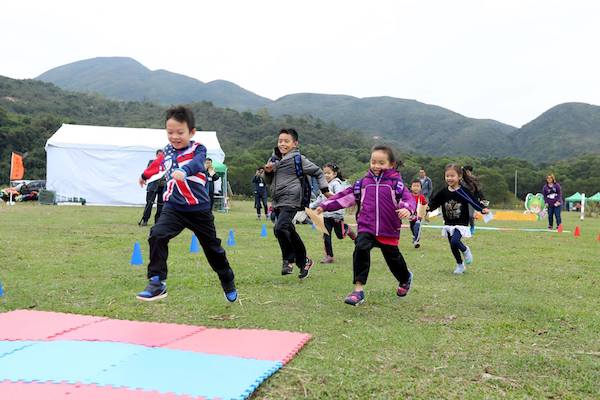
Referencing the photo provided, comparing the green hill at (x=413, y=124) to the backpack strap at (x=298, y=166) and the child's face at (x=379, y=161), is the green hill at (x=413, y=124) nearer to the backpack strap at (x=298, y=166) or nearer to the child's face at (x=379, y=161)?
the backpack strap at (x=298, y=166)

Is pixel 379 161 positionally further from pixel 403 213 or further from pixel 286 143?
pixel 286 143

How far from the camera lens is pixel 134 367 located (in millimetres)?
3316

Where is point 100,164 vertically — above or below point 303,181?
above

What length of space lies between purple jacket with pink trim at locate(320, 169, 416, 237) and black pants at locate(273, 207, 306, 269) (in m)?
1.48

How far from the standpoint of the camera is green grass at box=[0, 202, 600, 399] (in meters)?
3.31

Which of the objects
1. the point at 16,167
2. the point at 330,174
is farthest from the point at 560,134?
the point at 330,174

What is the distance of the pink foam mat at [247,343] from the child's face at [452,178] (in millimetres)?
4429

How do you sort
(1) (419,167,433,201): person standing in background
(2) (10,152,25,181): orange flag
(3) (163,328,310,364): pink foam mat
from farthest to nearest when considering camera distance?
(2) (10,152,25,181): orange flag → (1) (419,167,433,201): person standing in background → (3) (163,328,310,364): pink foam mat

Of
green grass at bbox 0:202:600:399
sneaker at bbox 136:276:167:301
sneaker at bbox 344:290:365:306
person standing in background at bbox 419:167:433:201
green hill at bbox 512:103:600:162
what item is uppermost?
green hill at bbox 512:103:600:162

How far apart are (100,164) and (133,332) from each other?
2452 centimetres

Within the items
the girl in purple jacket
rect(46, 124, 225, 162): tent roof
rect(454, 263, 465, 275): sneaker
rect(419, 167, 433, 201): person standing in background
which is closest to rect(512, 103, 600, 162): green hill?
rect(46, 124, 225, 162): tent roof

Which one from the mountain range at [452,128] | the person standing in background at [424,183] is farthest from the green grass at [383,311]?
the mountain range at [452,128]

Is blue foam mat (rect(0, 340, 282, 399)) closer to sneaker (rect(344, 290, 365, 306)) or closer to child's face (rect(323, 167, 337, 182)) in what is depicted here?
sneaker (rect(344, 290, 365, 306))

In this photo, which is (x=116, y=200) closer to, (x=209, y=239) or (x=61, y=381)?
(x=209, y=239)
